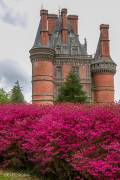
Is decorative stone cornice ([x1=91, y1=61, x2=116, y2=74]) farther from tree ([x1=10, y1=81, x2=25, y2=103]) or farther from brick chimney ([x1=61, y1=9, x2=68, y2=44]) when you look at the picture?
tree ([x1=10, y1=81, x2=25, y2=103])

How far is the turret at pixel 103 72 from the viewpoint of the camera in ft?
220

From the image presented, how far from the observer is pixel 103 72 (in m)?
67.7

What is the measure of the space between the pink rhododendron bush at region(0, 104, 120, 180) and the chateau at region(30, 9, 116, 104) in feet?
165

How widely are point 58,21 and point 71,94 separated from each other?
21.0 m

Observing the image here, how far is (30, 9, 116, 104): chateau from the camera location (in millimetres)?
63250

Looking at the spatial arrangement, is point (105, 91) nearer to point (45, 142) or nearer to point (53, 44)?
point (53, 44)

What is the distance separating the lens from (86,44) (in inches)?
2672

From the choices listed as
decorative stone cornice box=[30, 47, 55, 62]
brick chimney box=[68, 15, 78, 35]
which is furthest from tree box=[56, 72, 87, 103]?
brick chimney box=[68, 15, 78, 35]

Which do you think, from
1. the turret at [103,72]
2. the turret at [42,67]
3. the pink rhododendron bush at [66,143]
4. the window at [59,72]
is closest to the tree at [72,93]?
the turret at [42,67]

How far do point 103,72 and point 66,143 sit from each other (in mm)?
58305

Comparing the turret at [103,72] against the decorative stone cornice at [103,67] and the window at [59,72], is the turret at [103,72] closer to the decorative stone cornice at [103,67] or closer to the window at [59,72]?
the decorative stone cornice at [103,67]

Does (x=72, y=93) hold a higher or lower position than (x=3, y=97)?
lower

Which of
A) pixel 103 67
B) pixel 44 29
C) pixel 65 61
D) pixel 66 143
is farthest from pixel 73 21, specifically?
pixel 66 143

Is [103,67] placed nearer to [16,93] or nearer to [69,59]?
[69,59]
